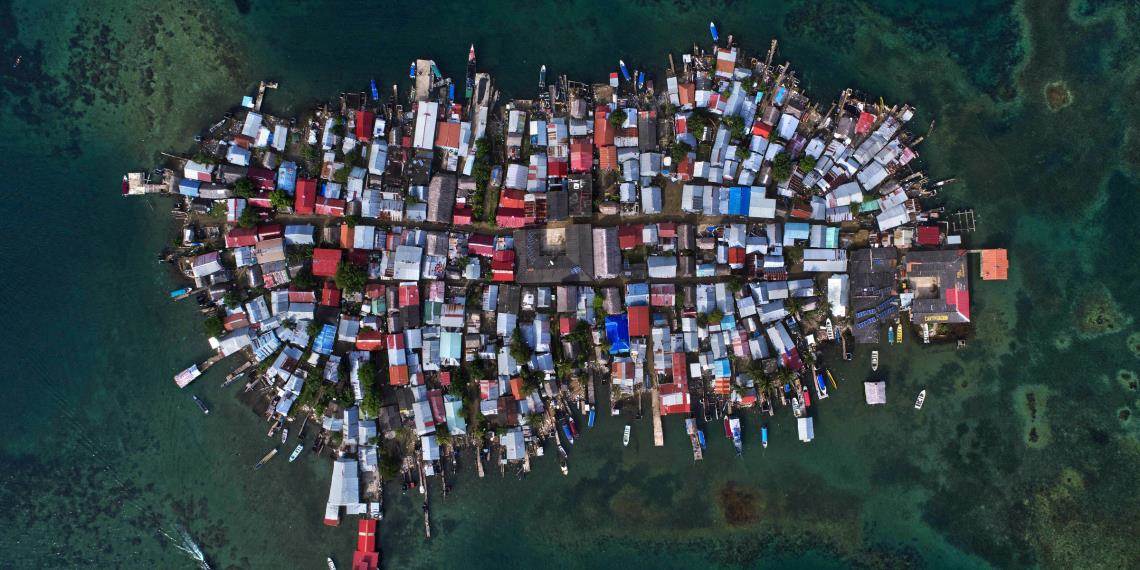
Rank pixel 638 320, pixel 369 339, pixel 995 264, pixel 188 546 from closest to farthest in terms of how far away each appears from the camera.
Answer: pixel 995 264, pixel 638 320, pixel 369 339, pixel 188 546

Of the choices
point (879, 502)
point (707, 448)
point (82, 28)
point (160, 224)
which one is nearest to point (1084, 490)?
point (879, 502)

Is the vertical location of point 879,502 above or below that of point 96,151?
below

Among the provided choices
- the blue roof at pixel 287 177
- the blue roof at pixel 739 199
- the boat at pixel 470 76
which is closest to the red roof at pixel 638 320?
the blue roof at pixel 739 199

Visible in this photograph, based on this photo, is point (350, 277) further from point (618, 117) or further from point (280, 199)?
point (618, 117)

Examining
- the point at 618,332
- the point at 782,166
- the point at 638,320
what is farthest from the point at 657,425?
the point at 782,166

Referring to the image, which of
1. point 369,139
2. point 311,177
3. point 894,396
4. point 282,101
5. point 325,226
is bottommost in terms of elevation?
point 894,396

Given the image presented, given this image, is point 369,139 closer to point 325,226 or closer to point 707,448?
point 325,226
